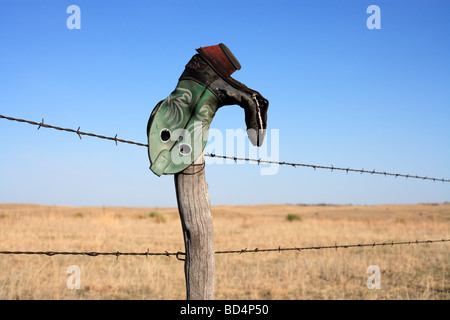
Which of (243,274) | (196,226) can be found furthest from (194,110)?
(243,274)

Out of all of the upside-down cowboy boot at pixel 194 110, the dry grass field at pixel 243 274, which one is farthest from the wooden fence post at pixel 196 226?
the dry grass field at pixel 243 274

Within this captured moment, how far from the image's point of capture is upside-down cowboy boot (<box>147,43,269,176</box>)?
86.8 inches

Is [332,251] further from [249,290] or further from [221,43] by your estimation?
[221,43]

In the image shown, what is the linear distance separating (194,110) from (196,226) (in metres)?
0.71

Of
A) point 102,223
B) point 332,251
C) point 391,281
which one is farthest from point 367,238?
point 102,223

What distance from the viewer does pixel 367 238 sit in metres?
13.0

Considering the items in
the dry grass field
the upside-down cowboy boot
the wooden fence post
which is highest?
the upside-down cowboy boot

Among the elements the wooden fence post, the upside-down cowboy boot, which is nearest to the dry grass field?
the wooden fence post

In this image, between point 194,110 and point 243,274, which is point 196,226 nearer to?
point 194,110

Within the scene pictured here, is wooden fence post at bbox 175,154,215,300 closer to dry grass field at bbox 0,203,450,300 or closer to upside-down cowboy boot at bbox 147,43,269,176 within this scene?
upside-down cowboy boot at bbox 147,43,269,176

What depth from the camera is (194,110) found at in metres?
2.26

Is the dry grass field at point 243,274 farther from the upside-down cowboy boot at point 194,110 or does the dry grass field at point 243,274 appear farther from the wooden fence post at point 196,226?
the upside-down cowboy boot at point 194,110

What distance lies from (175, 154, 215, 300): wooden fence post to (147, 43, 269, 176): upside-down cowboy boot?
0.09 m
